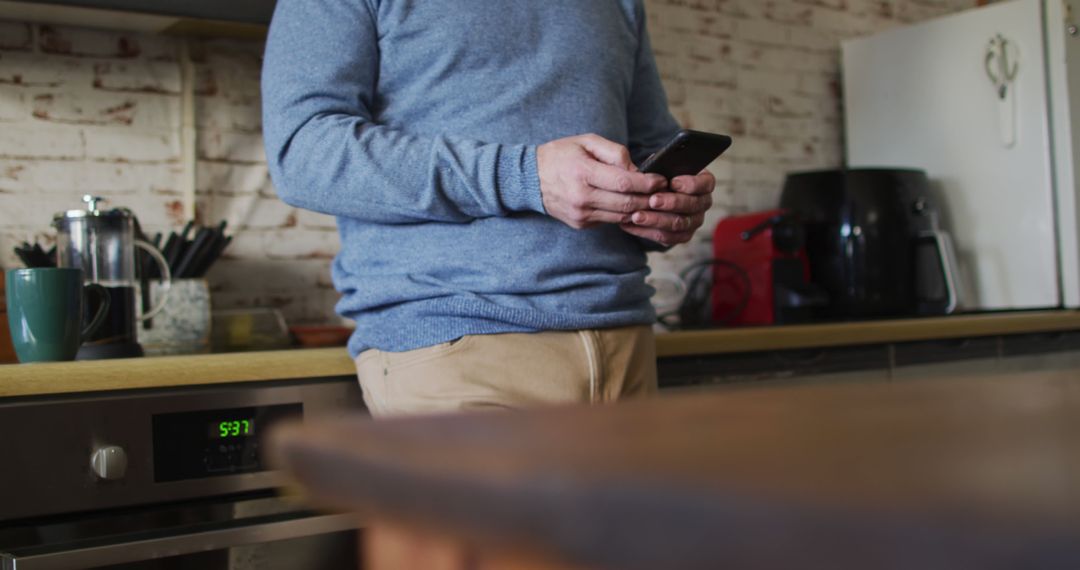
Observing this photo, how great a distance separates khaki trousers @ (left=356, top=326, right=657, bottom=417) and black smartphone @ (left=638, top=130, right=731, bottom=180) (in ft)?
0.67

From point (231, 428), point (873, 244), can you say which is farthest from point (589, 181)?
point (873, 244)

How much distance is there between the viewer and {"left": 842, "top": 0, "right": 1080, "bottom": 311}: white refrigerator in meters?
2.46

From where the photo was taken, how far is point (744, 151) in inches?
107

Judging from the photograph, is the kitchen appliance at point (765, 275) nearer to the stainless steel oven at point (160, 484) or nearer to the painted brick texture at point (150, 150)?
the painted brick texture at point (150, 150)

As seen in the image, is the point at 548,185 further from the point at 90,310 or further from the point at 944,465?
the point at 944,465

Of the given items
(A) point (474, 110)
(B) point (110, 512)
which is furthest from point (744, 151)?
(B) point (110, 512)

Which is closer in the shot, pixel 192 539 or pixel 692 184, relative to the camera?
pixel 692 184

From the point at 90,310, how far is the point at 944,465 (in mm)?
1417

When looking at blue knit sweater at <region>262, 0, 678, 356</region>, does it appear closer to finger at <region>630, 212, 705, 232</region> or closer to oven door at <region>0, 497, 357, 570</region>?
finger at <region>630, 212, 705, 232</region>

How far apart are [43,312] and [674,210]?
2.73 feet

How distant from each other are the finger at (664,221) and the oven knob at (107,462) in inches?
28.0

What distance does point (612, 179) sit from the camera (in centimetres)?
106

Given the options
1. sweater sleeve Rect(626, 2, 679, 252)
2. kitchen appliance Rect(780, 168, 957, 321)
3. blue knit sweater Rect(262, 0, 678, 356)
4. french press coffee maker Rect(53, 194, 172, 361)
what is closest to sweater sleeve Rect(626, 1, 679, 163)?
sweater sleeve Rect(626, 2, 679, 252)

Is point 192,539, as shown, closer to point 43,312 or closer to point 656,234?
point 43,312
